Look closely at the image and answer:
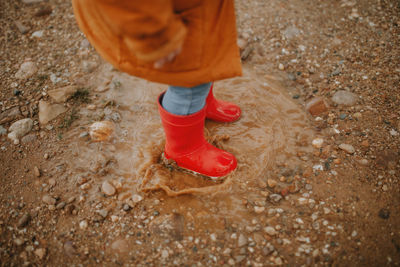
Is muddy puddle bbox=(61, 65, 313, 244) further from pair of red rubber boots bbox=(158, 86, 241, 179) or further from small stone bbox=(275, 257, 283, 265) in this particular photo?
small stone bbox=(275, 257, 283, 265)

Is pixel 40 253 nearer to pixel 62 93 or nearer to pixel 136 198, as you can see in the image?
pixel 136 198

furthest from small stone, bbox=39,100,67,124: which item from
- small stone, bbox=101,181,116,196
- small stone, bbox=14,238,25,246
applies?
small stone, bbox=14,238,25,246

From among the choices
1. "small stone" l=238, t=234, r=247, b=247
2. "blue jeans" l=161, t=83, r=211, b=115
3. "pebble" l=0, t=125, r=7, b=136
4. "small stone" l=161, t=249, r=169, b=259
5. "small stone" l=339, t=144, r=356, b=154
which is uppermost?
"blue jeans" l=161, t=83, r=211, b=115

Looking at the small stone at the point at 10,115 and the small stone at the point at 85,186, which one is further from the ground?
the small stone at the point at 10,115

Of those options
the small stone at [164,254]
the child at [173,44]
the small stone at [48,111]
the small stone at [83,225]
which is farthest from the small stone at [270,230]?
the small stone at [48,111]

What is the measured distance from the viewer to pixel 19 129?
1.87 meters

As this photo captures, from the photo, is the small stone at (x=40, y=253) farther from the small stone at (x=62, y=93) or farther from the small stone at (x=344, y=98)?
the small stone at (x=344, y=98)

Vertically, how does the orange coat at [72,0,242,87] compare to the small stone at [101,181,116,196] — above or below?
above

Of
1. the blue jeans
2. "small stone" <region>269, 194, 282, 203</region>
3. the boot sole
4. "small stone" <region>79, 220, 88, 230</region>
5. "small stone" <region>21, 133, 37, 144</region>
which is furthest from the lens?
"small stone" <region>21, 133, 37, 144</region>

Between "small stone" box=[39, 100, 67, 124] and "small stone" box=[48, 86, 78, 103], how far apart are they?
6cm

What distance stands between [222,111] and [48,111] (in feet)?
A: 4.20

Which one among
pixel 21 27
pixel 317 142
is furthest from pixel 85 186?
pixel 21 27

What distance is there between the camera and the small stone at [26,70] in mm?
2211

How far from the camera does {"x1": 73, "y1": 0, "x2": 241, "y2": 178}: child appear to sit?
0.79 meters
